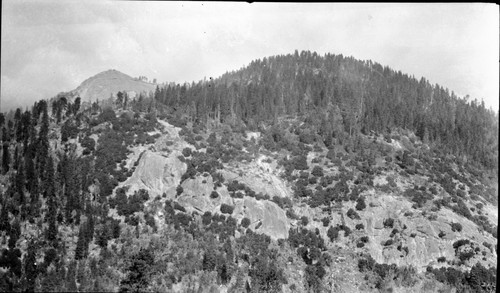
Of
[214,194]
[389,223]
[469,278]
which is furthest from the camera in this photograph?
[389,223]

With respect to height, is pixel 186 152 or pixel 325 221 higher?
pixel 186 152

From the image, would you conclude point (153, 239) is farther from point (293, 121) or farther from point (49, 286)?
point (293, 121)

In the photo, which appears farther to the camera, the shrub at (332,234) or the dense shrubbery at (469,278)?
the shrub at (332,234)

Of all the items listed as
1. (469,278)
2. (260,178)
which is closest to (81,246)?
(260,178)

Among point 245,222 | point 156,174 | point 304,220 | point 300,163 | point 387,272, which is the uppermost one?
point 300,163

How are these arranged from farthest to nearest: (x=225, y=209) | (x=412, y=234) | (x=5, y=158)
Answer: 1. (x=5, y=158)
2. (x=412, y=234)
3. (x=225, y=209)

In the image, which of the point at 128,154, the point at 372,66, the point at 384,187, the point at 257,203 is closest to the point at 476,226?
the point at 384,187

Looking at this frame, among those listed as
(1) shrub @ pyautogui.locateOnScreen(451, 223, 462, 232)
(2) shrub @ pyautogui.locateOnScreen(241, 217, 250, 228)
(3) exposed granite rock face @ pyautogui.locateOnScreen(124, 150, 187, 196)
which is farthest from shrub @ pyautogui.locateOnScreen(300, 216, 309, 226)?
(1) shrub @ pyautogui.locateOnScreen(451, 223, 462, 232)

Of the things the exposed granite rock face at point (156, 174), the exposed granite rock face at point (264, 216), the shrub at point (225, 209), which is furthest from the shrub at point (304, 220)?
the exposed granite rock face at point (156, 174)

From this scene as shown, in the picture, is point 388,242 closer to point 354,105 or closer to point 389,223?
point 389,223

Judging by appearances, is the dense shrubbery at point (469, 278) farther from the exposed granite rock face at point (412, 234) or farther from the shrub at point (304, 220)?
the shrub at point (304, 220)
